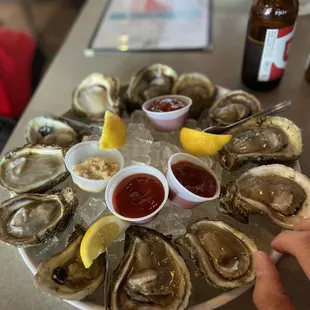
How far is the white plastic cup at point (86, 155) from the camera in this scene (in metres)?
0.91

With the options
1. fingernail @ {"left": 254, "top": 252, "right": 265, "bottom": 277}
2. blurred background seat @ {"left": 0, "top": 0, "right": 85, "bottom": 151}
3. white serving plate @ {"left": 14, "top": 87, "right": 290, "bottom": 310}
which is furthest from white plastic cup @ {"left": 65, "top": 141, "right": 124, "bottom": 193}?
blurred background seat @ {"left": 0, "top": 0, "right": 85, "bottom": 151}

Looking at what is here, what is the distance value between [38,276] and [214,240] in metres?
0.37

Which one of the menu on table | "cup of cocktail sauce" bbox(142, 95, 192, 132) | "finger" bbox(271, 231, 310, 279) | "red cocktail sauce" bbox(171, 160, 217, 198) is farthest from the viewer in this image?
the menu on table

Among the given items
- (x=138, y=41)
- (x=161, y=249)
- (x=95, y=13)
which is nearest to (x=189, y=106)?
(x=161, y=249)

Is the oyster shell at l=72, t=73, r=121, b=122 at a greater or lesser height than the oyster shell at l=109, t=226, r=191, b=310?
greater

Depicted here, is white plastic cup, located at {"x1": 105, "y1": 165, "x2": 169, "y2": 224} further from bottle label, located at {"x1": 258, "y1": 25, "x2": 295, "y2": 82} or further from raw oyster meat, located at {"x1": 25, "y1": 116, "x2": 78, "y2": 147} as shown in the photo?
bottle label, located at {"x1": 258, "y1": 25, "x2": 295, "y2": 82}

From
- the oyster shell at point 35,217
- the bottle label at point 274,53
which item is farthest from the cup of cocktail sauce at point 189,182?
the bottle label at point 274,53

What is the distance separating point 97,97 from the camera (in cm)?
117

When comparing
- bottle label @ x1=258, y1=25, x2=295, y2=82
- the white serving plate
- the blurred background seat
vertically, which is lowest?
the blurred background seat

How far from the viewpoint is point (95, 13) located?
1.74 meters

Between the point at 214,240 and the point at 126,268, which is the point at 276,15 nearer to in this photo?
the point at 214,240

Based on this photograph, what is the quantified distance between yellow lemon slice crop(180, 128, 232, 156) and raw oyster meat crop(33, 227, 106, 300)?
0.33 metres

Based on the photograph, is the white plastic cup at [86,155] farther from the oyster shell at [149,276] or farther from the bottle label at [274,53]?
the bottle label at [274,53]

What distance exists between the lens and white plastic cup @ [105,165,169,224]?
2.66ft
